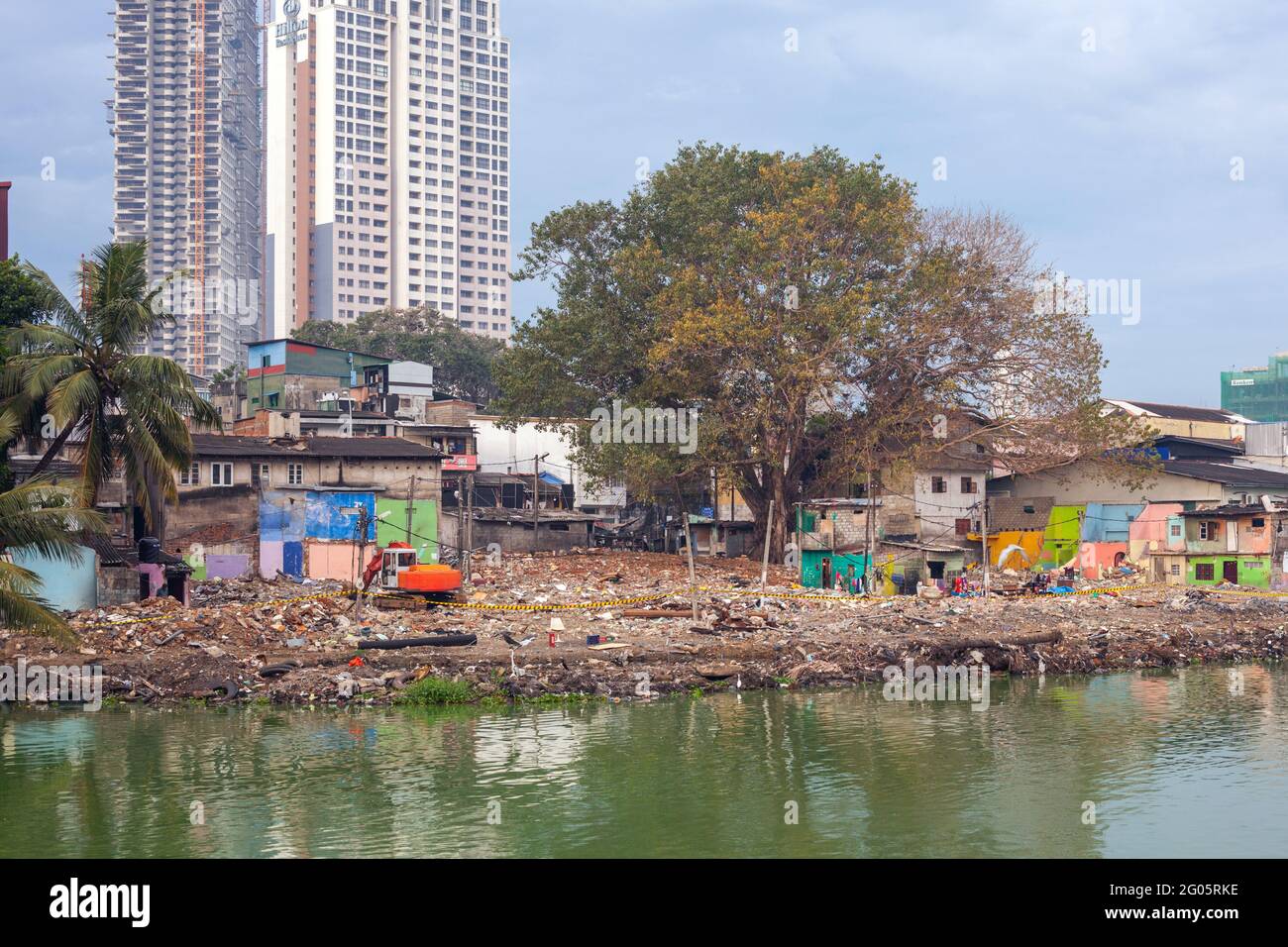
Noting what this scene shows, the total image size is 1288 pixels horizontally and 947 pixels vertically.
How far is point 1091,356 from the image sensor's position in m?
44.2

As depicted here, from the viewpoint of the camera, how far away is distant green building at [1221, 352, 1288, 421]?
106 meters

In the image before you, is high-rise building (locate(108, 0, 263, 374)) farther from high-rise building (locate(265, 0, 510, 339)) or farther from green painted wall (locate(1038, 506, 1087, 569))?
green painted wall (locate(1038, 506, 1087, 569))

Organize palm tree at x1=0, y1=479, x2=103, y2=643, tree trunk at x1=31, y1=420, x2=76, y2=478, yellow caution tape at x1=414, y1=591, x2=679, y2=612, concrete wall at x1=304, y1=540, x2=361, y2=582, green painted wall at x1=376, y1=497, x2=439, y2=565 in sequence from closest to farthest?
palm tree at x1=0, y1=479, x2=103, y2=643
tree trunk at x1=31, y1=420, x2=76, y2=478
yellow caution tape at x1=414, y1=591, x2=679, y2=612
concrete wall at x1=304, y1=540, x2=361, y2=582
green painted wall at x1=376, y1=497, x2=439, y2=565

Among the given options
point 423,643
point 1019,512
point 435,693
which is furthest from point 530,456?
point 435,693

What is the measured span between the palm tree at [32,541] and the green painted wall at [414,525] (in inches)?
811

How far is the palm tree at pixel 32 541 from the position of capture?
19266 mm

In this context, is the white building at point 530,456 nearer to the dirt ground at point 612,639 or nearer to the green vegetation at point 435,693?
the dirt ground at point 612,639

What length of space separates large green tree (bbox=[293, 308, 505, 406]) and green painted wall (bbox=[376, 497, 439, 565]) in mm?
44706

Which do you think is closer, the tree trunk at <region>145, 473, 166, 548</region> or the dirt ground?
the dirt ground

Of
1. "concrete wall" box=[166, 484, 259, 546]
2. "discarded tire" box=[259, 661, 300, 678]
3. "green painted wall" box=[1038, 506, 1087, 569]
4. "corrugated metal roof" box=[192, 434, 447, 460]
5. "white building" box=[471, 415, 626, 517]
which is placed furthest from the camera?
"white building" box=[471, 415, 626, 517]

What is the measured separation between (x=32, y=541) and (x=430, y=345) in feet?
227

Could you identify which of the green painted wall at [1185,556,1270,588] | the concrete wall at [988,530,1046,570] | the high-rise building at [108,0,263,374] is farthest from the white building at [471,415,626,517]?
the high-rise building at [108,0,263,374]

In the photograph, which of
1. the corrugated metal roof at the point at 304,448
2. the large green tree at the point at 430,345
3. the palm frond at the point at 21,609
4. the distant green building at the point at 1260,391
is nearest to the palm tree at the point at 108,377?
the palm frond at the point at 21,609
